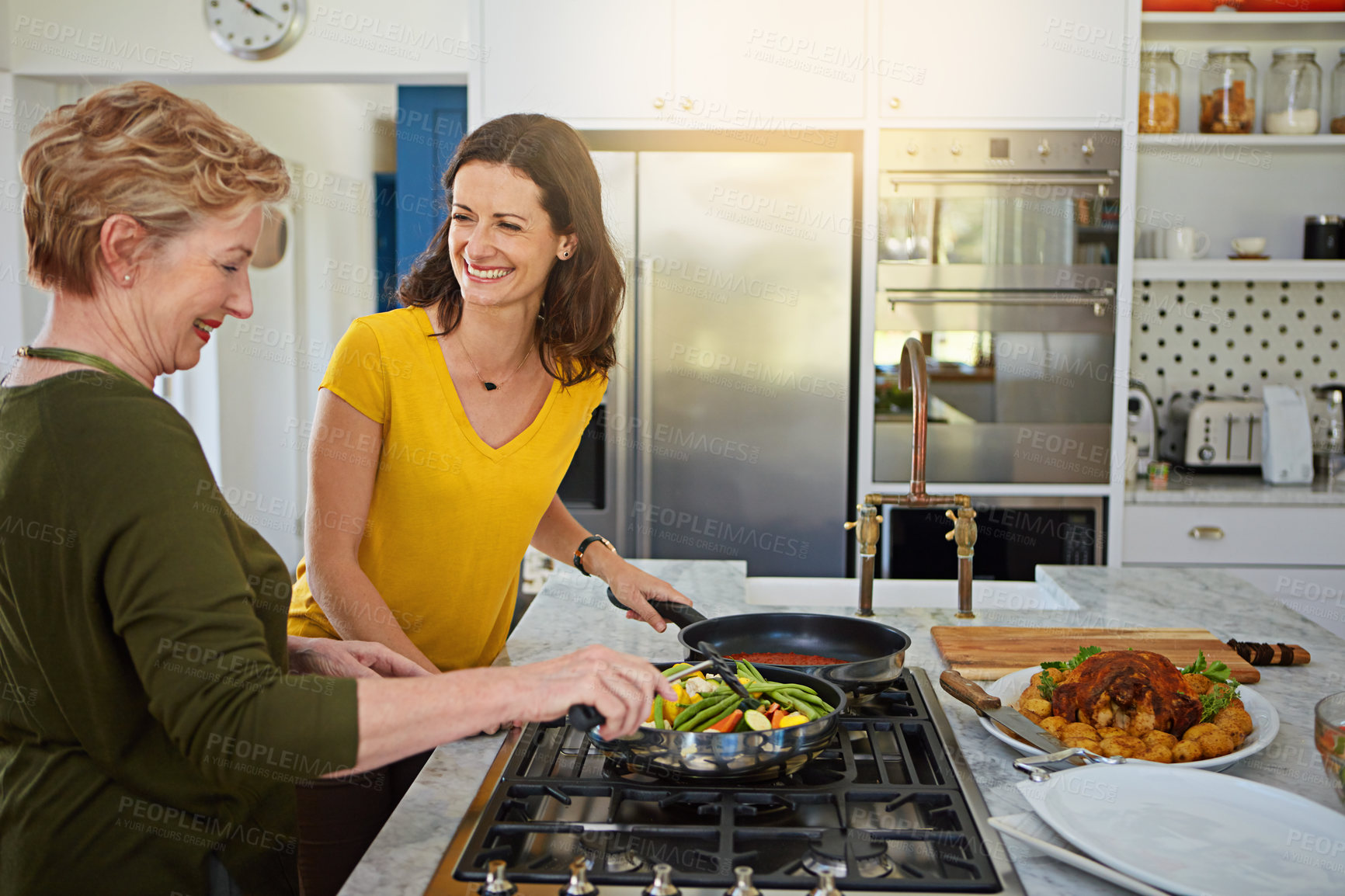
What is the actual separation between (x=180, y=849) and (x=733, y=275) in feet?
8.45

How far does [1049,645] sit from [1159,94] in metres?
2.62

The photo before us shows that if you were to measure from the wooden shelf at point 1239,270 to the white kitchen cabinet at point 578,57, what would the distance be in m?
1.69

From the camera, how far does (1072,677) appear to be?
1.26 metres

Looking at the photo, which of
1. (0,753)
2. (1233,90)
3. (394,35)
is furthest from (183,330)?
(1233,90)

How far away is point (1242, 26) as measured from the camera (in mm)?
3498

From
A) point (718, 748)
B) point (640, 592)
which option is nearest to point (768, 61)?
point (640, 592)

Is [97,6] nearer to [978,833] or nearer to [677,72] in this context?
[677,72]

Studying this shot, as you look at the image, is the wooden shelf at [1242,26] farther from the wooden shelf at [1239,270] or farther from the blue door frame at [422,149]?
the blue door frame at [422,149]

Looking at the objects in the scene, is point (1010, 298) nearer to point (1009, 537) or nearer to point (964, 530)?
point (1009, 537)

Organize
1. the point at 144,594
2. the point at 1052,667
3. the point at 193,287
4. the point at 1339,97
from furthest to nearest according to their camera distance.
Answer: the point at 1339,97 < the point at 1052,667 < the point at 193,287 < the point at 144,594

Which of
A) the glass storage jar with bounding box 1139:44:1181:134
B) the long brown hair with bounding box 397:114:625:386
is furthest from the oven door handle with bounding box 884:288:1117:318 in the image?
the long brown hair with bounding box 397:114:625:386

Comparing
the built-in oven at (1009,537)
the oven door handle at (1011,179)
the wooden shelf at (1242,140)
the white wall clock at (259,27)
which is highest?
the white wall clock at (259,27)

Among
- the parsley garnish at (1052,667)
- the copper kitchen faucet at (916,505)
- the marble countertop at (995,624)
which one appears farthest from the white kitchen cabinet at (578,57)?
the parsley garnish at (1052,667)

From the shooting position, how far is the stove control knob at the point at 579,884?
826mm
